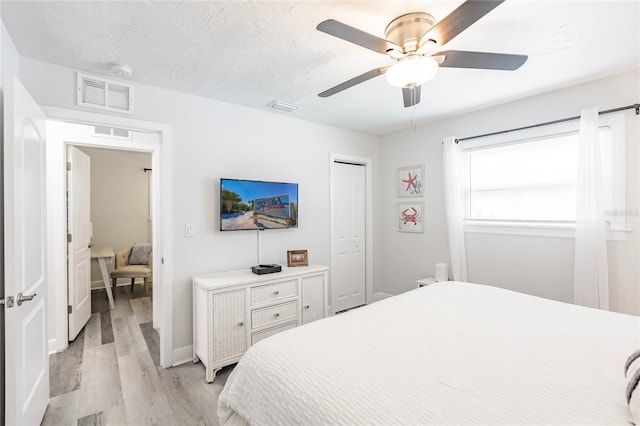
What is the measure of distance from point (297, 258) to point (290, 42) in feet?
6.86

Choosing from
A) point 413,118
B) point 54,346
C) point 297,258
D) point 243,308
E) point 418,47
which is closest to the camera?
point 418,47

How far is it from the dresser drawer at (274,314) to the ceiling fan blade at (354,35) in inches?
88.4

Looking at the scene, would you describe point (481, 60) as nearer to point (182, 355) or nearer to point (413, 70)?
point (413, 70)

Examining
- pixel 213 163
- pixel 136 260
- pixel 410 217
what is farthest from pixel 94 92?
pixel 410 217

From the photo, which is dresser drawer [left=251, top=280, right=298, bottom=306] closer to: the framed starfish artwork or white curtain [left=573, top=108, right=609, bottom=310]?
the framed starfish artwork

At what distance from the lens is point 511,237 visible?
3057 millimetres

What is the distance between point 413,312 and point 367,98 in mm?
2036

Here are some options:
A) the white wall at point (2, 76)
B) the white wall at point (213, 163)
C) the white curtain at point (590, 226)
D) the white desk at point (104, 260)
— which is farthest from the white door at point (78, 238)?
the white curtain at point (590, 226)

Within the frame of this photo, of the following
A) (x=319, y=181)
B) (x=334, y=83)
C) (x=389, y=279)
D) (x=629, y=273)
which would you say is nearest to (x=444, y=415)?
(x=334, y=83)

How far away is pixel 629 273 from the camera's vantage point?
→ 2.38 meters

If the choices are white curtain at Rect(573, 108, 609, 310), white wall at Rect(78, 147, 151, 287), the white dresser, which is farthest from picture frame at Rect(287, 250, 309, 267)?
white wall at Rect(78, 147, 151, 287)

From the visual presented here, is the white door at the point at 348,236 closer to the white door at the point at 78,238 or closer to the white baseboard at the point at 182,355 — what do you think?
the white baseboard at the point at 182,355

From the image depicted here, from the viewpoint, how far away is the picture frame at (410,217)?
386cm

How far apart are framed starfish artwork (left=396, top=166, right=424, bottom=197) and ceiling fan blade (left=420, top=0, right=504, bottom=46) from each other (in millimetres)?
2489
